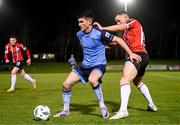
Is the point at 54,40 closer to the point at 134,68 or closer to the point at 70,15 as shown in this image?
the point at 70,15

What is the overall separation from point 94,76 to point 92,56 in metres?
0.51

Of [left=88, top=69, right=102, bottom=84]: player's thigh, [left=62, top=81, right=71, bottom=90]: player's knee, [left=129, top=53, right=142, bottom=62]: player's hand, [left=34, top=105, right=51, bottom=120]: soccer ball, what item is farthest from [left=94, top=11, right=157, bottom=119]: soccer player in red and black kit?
[left=34, top=105, right=51, bottom=120]: soccer ball

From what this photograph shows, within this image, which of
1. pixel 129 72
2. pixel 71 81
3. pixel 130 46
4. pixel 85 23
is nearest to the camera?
pixel 85 23

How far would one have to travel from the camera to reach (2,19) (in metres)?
83.5

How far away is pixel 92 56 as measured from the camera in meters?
10.4

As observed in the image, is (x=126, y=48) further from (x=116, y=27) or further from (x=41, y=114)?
(x=41, y=114)

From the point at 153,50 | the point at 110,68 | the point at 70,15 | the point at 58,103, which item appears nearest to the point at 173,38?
the point at 153,50

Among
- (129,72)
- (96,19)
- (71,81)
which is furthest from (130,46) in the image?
(96,19)

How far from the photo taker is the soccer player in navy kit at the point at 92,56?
10.1 meters

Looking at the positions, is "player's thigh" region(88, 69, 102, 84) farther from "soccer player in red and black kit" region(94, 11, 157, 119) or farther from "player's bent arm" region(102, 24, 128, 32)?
"player's bent arm" region(102, 24, 128, 32)

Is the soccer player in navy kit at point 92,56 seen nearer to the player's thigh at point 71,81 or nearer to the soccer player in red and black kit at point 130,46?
the player's thigh at point 71,81

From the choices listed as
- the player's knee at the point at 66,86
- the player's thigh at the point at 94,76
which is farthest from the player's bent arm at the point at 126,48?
the player's knee at the point at 66,86

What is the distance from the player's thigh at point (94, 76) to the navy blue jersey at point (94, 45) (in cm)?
19

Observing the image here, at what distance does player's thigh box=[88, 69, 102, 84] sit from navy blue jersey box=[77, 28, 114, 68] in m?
0.19
